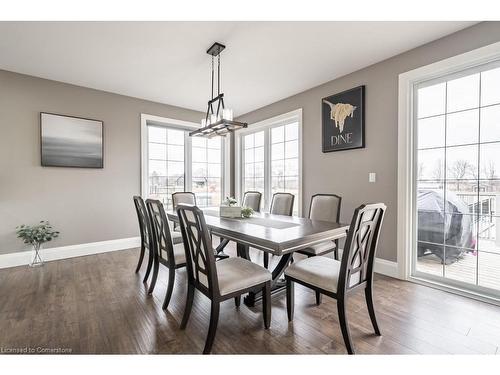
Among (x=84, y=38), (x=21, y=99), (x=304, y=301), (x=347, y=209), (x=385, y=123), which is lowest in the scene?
(x=304, y=301)

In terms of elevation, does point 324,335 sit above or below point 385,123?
A: below

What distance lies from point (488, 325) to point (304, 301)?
1368 mm

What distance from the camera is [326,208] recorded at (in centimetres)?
283

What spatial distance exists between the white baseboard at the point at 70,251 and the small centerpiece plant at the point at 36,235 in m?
0.10

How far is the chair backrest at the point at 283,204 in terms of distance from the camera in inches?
128

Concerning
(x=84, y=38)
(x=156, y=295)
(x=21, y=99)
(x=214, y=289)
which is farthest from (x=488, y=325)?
(x=21, y=99)

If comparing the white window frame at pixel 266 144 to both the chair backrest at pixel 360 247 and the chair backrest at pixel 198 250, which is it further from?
the chair backrest at pixel 198 250

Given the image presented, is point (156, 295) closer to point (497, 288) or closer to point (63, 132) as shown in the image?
point (63, 132)

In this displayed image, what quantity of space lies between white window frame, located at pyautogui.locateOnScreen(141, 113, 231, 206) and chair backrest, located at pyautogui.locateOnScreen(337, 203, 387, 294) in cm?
367

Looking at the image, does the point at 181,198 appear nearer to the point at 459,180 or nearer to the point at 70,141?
the point at 70,141

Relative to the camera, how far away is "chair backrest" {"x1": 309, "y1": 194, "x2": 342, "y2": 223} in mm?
2742

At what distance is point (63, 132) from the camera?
3469 mm

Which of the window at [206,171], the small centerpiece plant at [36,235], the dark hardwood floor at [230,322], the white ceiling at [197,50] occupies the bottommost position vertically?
the dark hardwood floor at [230,322]

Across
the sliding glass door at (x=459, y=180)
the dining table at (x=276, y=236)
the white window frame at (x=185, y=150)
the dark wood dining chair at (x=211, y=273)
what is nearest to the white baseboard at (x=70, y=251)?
the white window frame at (x=185, y=150)
